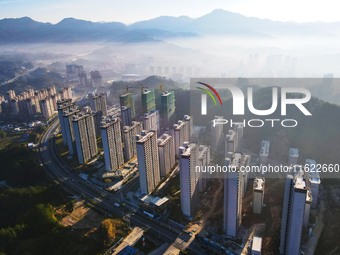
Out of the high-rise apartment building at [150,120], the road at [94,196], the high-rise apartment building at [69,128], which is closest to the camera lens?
the road at [94,196]

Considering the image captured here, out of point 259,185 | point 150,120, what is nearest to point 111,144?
point 150,120

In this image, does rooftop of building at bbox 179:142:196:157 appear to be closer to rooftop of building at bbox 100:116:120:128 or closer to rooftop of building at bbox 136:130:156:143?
rooftop of building at bbox 136:130:156:143

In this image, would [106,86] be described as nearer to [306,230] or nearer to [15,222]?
[15,222]

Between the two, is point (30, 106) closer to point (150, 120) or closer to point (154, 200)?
point (150, 120)

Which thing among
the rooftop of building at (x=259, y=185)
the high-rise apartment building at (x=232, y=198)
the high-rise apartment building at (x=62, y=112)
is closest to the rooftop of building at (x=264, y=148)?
the rooftop of building at (x=259, y=185)

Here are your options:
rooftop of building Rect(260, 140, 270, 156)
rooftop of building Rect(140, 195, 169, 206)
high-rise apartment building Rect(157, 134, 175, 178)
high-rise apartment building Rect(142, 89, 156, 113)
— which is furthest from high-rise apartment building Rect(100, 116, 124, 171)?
rooftop of building Rect(260, 140, 270, 156)

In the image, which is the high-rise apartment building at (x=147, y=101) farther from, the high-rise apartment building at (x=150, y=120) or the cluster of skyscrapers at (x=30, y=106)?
the cluster of skyscrapers at (x=30, y=106)

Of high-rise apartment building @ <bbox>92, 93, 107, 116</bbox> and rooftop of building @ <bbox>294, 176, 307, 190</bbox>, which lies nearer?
rooftop of building @ <bbox>294, 176, 307, 190</bbox>

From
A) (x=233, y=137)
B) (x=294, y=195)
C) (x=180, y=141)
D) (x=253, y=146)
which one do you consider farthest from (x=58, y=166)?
(x=294, y=195)
